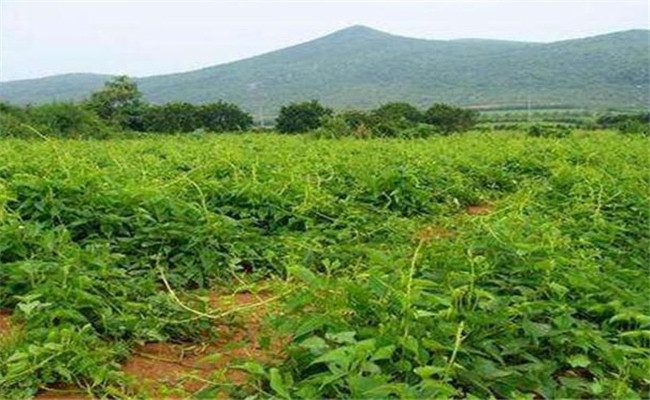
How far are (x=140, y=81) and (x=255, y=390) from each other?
404ft

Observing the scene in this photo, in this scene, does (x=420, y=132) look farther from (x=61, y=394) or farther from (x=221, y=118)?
(x=61, y=394)

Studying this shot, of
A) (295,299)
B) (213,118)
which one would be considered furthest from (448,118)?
(295,299)

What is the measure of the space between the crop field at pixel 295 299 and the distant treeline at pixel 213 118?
17631mm

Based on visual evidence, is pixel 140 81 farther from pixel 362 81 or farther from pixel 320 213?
pixel 320 213

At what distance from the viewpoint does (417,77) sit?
3477 inches

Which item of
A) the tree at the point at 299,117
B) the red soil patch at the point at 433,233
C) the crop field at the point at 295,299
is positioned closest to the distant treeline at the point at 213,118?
the tree at the point at 299,117

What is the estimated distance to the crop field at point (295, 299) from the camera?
90.1 inches

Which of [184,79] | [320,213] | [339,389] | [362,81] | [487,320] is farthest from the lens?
[184,79]

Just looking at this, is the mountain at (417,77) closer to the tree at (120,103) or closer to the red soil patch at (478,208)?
the tree at (120,103)

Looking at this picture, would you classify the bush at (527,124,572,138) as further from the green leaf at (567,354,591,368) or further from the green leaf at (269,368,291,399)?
the green leaf at (269,368,291,399)

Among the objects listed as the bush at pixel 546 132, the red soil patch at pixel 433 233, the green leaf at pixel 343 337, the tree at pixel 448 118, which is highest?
the green leaf at pixel 343 337

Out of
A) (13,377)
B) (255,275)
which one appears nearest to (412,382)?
(13,377)

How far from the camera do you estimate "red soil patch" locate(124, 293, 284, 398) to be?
96.1 inches

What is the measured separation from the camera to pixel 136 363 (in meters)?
2.70
